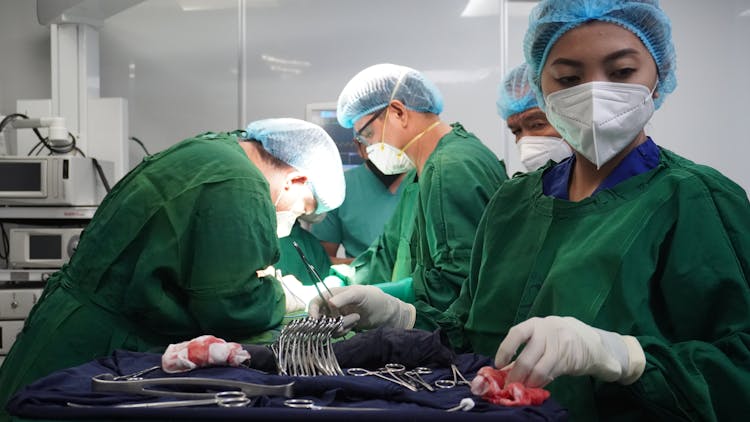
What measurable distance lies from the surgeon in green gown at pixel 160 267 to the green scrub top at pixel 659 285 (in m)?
0.75

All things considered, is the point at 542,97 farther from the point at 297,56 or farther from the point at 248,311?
the point at 297,56

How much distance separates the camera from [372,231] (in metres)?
3.67

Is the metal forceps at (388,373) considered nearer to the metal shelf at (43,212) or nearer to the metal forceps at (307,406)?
the metal forceps at (307,406)

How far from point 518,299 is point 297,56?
315 centimetres

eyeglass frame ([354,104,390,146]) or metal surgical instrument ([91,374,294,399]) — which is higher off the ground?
eyeglass frame ([354,104,390,146])

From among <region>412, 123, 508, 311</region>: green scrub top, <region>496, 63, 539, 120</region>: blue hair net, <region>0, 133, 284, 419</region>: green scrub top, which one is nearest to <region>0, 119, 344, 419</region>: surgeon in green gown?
<region>0, 133, 284, 419</region>: green scrub top

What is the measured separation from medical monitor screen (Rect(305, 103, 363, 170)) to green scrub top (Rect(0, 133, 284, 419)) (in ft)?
7.46

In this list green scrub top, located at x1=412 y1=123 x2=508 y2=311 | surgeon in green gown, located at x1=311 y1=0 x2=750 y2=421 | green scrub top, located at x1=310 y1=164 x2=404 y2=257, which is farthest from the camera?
green scrub top, located at x1=310 y1=164 x2=404 y2=257

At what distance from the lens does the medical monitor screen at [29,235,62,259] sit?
3.39m

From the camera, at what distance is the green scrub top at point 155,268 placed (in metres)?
1.82

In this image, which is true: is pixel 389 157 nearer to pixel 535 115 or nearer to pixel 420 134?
pixel 420 134

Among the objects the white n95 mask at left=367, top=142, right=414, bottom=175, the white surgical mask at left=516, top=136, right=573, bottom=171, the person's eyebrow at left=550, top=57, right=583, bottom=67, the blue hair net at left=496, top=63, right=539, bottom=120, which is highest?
the person's eyebrow at left=550, top=57, right=583, bottom=67

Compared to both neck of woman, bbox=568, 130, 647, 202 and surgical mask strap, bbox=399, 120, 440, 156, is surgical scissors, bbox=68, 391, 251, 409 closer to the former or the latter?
neck of woman, bbox=568, 130, 647, 202

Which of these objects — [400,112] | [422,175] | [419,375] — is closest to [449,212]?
[422,175]
